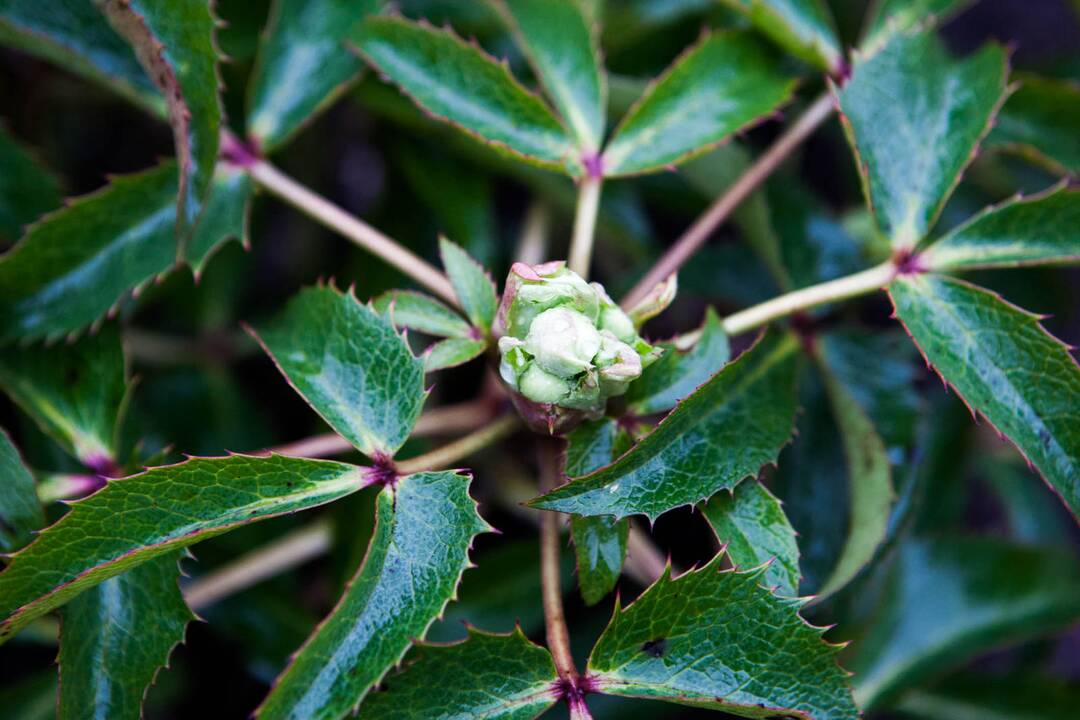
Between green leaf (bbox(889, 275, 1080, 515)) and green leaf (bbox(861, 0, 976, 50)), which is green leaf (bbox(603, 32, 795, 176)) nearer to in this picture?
green leaf (bbox(861, 0, 976, 50))

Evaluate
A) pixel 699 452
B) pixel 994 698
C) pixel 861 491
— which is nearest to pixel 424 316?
pixel 699 452

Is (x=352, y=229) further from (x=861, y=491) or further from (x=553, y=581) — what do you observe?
(x=861, y=491)

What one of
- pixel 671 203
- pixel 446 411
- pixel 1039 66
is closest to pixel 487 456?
pixel 446 411

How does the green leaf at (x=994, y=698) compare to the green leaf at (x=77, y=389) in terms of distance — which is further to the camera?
the green leaf at (x=994, y=698)

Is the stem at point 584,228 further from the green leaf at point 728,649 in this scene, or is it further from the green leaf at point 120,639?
the green leaf at point 120,639

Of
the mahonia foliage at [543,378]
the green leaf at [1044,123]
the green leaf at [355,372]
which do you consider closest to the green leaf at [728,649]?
the mahonia foliage at [543,378]

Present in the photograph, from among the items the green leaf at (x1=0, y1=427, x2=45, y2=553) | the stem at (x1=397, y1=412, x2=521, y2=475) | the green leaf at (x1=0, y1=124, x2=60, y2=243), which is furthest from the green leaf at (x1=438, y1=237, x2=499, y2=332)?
the green leaf at (x1=0, y1=124, x2=60, y2=243)
